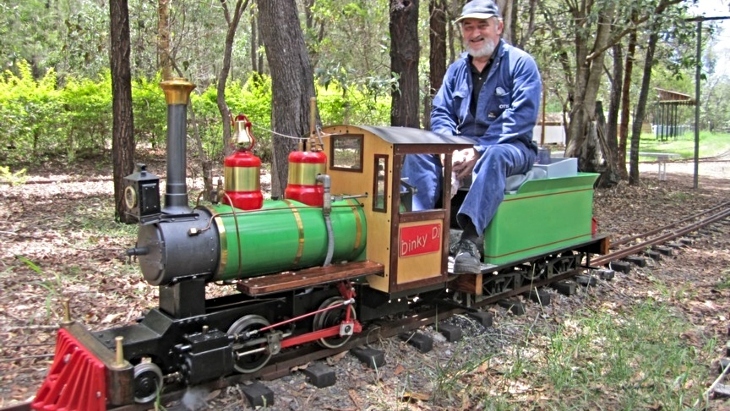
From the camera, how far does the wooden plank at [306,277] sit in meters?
3.80

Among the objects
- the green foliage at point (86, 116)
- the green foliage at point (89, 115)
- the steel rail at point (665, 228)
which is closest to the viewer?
the steel rail at point (665, 228)

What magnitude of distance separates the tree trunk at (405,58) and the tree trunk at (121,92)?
384 cm

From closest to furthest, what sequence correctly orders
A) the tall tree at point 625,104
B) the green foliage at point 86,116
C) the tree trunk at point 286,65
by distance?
1. the tree trunk at point 286,65
2. the green foliage at point 86,116
3. the tall tree at point 625,104

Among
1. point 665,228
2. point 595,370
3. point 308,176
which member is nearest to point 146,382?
point 308,176

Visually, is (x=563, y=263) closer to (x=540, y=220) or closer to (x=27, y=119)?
(x=540, y=220)

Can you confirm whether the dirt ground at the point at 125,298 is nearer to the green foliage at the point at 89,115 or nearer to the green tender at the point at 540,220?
Result: the green tender at the point at 540,220

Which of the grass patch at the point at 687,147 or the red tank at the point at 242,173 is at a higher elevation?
the grass patch at the point at 687,147

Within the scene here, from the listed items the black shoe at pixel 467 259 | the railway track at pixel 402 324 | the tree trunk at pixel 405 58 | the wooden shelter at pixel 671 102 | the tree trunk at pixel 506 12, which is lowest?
the railway track at pixel 402 324

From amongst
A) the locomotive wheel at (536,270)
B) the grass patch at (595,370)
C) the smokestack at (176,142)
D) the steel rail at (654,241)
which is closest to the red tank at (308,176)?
the smokestack at (176,142)

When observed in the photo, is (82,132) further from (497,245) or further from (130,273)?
(497,245)

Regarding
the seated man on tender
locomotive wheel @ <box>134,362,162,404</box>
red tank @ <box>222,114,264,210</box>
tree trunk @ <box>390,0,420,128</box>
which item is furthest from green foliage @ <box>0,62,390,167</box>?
locomotive wheel @ <box>134,362,162,404</box>

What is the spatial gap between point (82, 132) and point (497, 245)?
43.3 ft

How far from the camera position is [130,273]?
20.2 feet

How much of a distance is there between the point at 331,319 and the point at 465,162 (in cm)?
202
